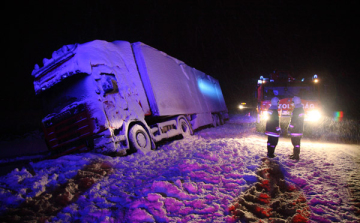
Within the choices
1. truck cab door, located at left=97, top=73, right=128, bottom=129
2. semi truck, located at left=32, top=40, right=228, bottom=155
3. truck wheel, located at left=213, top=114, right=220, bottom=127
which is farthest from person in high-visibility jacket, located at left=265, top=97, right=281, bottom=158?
truck wheel, located at left=213, top=114, right=220, bottom=127

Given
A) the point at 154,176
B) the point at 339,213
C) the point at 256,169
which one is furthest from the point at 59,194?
the point at 339,213

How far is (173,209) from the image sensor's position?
9.12 ft

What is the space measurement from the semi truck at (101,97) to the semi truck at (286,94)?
4848 mm

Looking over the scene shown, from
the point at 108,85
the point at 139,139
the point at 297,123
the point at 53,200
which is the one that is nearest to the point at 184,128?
the point at 139,139

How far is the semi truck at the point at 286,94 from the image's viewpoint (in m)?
8.15

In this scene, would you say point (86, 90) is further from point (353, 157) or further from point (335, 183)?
point (353, 157)

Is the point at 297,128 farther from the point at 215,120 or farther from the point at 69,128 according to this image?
the point at 215,120

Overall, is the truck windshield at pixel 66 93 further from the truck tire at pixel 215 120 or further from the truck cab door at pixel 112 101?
the truck tire at pixel 215 120

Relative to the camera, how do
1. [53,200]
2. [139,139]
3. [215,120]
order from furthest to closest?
[215,120] < [139,139] < [53,200]

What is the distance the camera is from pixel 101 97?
5.07 metres

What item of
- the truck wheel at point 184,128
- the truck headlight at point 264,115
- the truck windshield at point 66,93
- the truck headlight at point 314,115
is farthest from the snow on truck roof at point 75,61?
the truck headlight at point 314,115

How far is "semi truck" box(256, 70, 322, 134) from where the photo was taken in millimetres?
8148

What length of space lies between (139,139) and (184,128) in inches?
125

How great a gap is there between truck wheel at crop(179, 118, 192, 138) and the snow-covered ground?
10.6ft
